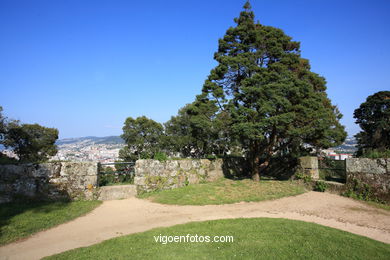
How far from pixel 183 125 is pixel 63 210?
796 inches

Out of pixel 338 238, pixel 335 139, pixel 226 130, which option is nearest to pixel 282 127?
pixel 226 130

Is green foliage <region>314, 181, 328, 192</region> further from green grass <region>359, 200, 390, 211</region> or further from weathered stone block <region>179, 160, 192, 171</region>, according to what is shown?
weathered stone block <region>179, 160, 192, 171</region>

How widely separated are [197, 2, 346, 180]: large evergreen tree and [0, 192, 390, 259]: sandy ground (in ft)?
12.2

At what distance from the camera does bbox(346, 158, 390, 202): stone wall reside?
8.62 m

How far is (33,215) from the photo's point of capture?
658 centimetres

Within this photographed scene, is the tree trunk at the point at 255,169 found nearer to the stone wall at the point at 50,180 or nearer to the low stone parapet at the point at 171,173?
the low stone parapet at the point at 171,173

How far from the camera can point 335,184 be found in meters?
10.1

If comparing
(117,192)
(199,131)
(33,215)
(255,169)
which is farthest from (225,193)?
(33,215)

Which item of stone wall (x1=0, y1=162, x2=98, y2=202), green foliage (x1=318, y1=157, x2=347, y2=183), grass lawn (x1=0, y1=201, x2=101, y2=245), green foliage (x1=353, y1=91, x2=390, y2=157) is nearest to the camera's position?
grass lawn (x1=0, y1=201, x2=101, y2=245)

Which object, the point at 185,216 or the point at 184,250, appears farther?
the point at 185,216

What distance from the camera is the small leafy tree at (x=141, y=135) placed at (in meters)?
25.9

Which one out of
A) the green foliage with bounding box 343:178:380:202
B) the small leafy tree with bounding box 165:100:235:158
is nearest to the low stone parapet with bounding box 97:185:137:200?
the small leafy tree with bounding box 165:100:235:158

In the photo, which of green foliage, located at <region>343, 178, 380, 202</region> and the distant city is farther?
the distant city

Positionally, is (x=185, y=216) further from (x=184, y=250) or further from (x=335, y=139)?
(x=335, y=139)
